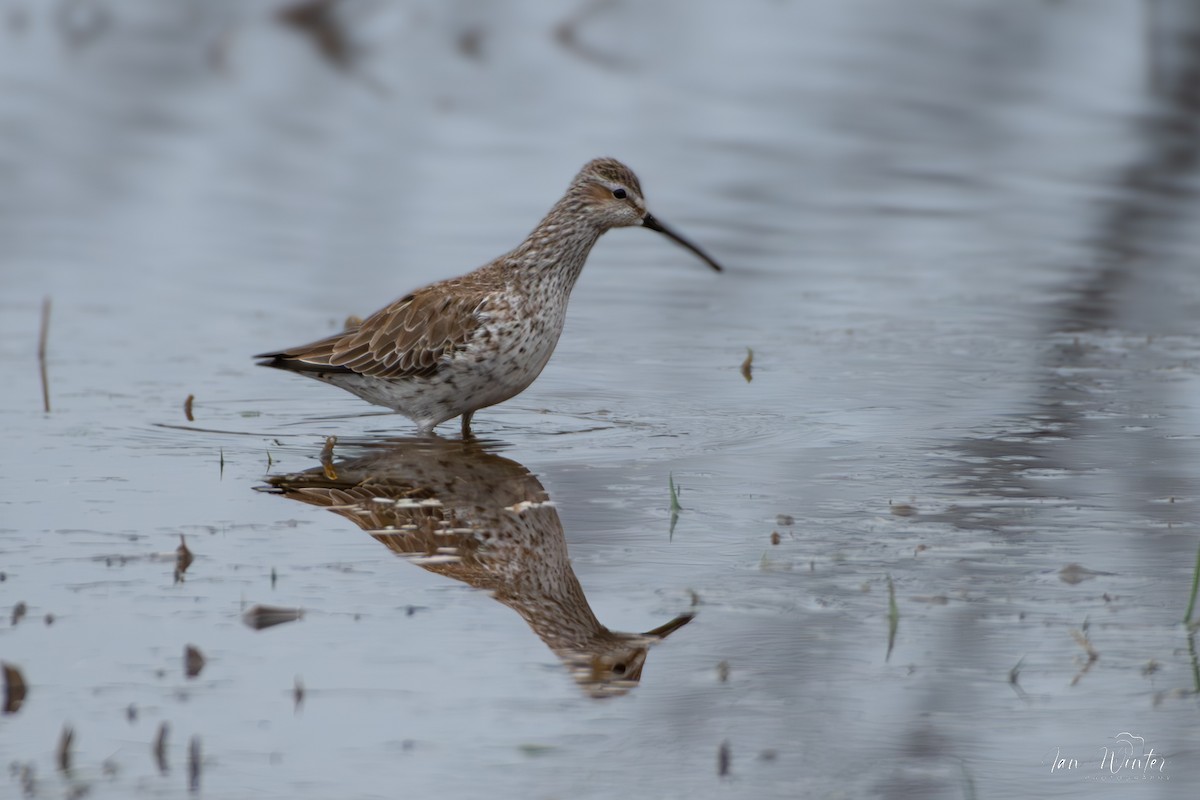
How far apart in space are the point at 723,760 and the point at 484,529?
277 centimetres

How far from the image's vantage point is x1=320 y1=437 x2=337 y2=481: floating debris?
941 centimetres

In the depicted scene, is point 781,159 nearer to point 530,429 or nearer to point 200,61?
point 200,61

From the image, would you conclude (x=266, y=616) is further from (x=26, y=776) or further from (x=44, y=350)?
(x=44, y=350)

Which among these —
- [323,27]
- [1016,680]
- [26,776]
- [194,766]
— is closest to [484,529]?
[1016,680]

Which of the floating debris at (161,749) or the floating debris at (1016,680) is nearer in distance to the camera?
the floating debris at (161,749)

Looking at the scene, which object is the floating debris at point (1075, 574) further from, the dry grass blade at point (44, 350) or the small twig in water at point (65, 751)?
the dry grass blade at point (44, 350)

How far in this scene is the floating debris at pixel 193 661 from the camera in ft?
21.3

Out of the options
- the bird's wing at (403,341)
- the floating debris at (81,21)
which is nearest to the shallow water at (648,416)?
the floating debris at (81,21)

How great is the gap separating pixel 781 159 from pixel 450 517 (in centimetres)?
1200

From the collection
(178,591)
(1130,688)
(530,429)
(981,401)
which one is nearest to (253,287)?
(530,429)

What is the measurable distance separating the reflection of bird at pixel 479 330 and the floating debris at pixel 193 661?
3.79 metres

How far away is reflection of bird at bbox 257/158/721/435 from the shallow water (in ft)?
1.32

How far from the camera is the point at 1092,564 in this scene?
25.3ft

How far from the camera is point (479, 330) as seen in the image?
10180 mm
